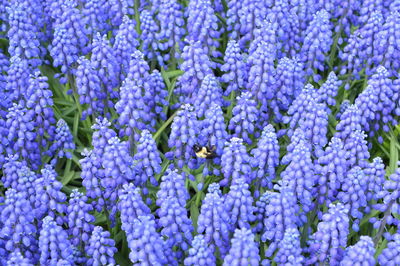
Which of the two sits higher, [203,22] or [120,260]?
[203,22]

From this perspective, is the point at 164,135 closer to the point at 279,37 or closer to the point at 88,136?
the point at 88,136

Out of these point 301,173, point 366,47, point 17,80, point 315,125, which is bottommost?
point 301,173

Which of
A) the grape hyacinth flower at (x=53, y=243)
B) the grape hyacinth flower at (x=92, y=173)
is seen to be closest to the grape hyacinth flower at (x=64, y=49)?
the grape hyacinth flower at (x=92, y=173)

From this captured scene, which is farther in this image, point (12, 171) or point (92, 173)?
point (12, 171)

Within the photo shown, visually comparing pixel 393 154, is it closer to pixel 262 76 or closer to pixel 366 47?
pixel 366 47

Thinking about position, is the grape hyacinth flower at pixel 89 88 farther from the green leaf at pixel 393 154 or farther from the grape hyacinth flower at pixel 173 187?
the green leaf at pixel 393 154

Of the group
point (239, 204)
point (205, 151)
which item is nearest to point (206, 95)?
point (205, 151)

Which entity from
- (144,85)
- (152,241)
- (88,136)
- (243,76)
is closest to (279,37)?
(243,76)
